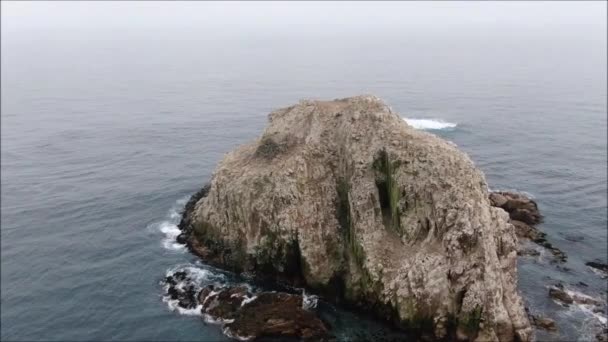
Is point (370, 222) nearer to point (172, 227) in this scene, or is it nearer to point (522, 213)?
point (522, 213)

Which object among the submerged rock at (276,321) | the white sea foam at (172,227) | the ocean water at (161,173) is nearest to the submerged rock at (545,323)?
the ocean water at (161,173)

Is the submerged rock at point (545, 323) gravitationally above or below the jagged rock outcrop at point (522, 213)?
below

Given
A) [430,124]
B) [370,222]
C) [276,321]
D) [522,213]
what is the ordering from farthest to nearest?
[430,124], [522,213], [370,222], [276,321]

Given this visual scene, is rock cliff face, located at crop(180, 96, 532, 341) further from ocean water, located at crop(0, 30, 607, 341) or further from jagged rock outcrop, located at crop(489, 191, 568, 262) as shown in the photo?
jagged rock outcrop, located at crop(489, 191, 568, 262)

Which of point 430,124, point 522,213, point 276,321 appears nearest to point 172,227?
point 276,321

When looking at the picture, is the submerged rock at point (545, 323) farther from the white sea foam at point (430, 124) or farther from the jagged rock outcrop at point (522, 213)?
the white sea foam at point (430, 124)
